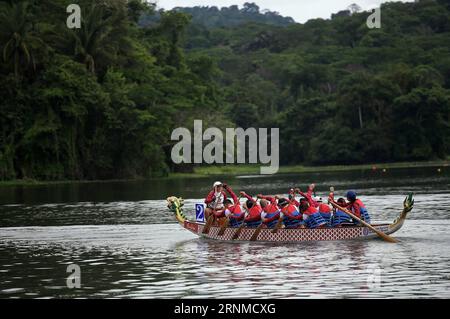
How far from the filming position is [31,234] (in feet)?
125

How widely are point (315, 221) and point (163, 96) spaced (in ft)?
222

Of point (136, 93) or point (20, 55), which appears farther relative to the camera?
point (136, 93)

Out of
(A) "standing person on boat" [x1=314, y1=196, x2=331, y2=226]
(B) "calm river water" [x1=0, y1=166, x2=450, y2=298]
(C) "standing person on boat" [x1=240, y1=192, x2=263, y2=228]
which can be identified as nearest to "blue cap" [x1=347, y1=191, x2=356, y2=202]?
(A) "standing person on boat" [x1=314, y1=196, x2=331, y2=226]

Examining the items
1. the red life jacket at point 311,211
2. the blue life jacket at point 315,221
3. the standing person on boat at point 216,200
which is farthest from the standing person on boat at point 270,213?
the standing person on boat at point 216,200

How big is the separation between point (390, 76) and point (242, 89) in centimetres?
3507

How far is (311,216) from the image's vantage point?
32188mm

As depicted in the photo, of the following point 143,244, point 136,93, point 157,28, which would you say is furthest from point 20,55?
point 143,244

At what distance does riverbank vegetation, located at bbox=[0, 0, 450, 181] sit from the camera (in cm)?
8262

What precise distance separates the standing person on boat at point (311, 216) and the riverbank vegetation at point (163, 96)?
52373mm

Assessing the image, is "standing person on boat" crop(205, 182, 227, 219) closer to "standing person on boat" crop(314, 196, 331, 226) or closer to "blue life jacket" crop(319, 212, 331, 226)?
"standing person on boat" crop(314, 196, 331, 226)

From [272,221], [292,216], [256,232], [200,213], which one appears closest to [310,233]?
[292,216]
